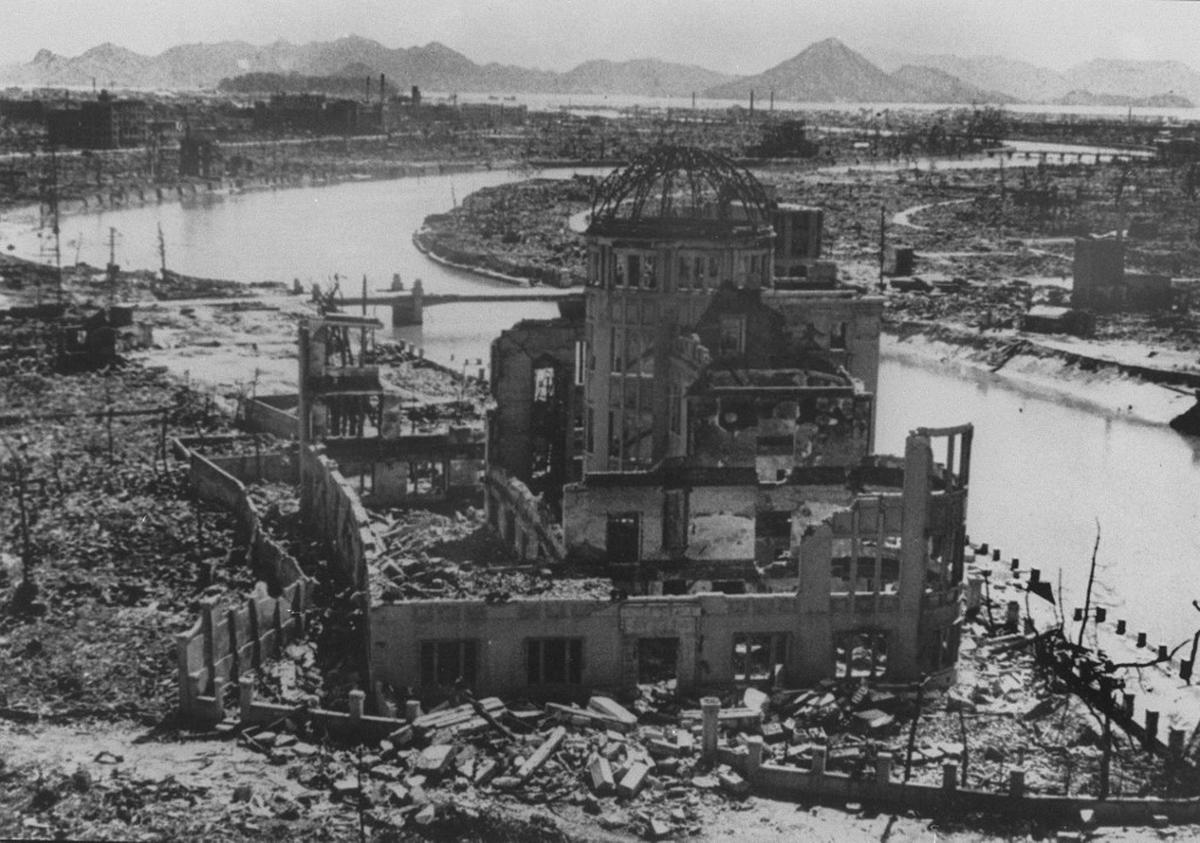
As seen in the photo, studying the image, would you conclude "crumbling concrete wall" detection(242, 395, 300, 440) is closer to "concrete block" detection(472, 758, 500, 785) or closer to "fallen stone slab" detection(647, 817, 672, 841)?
"concrete block" detection(472, 758, 500, 785)

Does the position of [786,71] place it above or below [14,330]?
above

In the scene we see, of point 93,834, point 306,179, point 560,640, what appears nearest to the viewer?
point 93,834

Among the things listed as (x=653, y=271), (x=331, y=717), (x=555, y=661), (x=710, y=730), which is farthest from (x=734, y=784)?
(x=653, y=271)

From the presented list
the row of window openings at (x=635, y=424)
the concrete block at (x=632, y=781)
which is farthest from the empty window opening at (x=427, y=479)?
the concrete block at (x=632, y=781)

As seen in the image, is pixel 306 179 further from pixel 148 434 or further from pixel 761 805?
pixel 761 805

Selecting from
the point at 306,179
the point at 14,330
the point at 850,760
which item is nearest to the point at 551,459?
the point at 850,760

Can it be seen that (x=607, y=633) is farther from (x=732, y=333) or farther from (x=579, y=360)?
(x=579, y=360)
